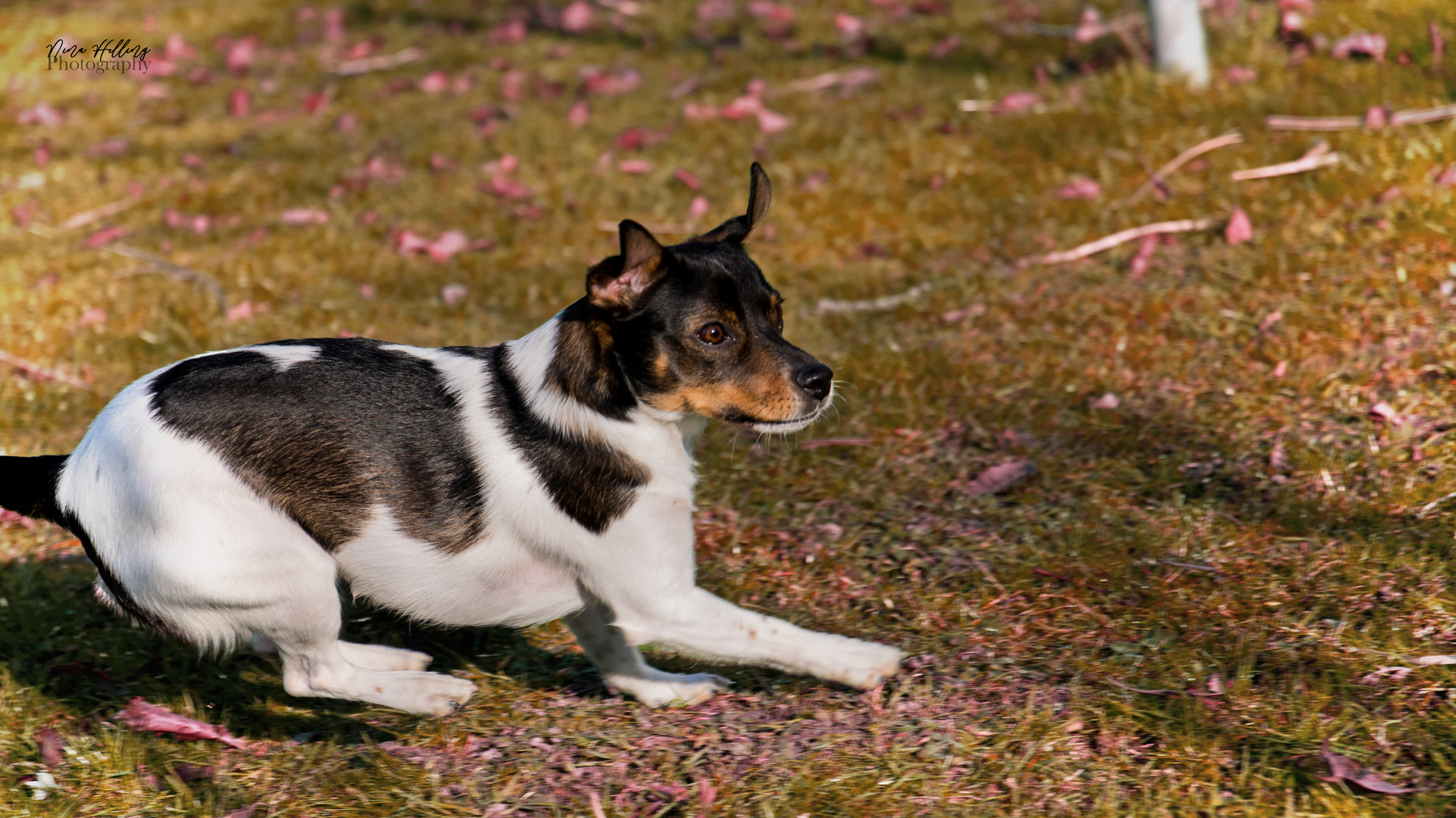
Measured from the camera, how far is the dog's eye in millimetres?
3543

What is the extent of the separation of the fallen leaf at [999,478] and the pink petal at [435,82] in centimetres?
701

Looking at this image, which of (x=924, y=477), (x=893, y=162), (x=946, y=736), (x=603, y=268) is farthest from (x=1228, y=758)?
(x=893, y=162)

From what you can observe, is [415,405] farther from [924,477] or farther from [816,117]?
[816,117]

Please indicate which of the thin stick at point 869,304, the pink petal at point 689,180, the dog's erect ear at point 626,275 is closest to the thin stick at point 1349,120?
the thin stick at point 869,304

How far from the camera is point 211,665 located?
4277 mm

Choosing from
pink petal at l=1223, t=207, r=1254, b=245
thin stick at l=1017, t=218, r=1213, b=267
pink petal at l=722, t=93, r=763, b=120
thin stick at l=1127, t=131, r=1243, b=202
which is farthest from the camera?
pink petal at l=722, t=93, r=763, b=120

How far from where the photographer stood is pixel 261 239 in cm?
779

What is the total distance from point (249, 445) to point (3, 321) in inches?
178

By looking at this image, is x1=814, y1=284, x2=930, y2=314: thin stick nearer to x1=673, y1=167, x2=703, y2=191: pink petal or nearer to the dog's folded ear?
x1=673, y1=167, x2=703, y2=191: pink petal

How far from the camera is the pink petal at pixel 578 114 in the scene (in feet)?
30.2

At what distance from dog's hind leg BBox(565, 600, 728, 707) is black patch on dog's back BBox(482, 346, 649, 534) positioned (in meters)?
0.48

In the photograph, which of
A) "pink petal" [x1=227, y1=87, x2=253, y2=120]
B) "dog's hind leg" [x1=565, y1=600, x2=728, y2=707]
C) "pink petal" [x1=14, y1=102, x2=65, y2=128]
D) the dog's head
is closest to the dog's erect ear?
the dog's head

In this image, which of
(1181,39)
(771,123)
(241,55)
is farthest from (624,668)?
(241,55)

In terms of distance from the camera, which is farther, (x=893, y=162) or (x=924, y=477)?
(x=893, y=162)
